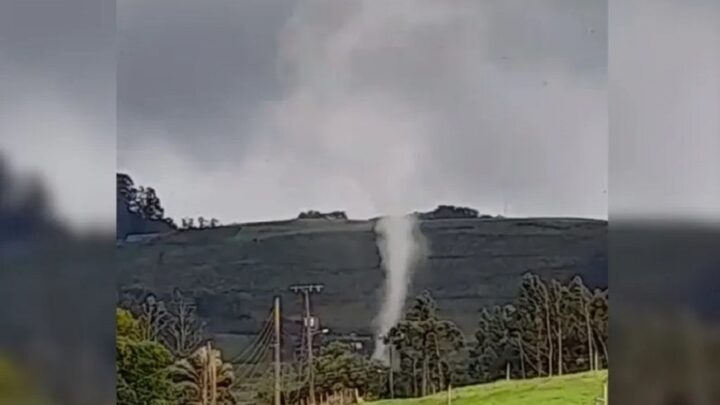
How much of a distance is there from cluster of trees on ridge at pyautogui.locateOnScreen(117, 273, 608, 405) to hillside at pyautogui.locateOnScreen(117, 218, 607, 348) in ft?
0.12

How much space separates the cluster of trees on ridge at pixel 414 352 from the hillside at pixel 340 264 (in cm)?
4

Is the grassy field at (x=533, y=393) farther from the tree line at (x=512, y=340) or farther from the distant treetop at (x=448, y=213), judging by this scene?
the distant treetop at (x=448, y=213)

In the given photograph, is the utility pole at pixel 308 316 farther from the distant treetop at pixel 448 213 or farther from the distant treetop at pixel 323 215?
the distant treetop at pixel 448 213

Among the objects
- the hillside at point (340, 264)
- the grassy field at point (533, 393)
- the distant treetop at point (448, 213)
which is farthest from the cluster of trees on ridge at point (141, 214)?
the grassy field at point (533, 393)

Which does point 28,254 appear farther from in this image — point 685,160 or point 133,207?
point 685,160

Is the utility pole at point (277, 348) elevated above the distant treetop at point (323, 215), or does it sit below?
below

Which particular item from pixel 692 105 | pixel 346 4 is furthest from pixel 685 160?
pixel 346 4

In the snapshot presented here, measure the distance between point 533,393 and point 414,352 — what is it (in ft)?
0.96

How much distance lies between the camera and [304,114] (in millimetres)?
1943

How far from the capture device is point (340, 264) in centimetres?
196

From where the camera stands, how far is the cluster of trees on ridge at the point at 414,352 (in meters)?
1.92

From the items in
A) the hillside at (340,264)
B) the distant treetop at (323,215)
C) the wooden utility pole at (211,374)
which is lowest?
the wooden utility pole at (211,374)

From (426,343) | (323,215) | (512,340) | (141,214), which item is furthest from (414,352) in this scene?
(141,214)

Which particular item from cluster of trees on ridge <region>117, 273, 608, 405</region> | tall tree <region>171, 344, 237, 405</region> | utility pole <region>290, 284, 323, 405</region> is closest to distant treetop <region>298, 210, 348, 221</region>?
utility pole <region>290, 284, 323, 405</region>
